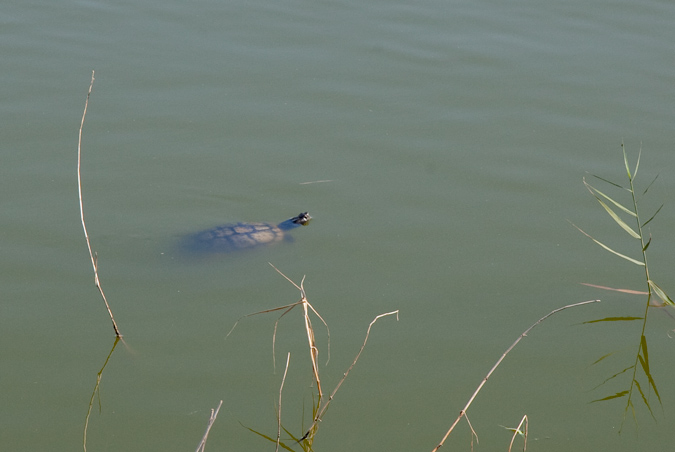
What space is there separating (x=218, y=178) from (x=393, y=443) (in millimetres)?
2273

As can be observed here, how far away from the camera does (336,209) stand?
454cm

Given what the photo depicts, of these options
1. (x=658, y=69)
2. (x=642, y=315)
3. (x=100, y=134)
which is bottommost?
(x=642, y=315)

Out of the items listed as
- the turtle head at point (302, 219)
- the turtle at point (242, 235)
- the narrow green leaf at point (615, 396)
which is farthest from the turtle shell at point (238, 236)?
the narrow green leaf at point (615, 396)

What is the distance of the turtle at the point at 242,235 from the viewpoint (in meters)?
4.22

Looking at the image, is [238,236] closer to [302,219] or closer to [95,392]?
[302,219]

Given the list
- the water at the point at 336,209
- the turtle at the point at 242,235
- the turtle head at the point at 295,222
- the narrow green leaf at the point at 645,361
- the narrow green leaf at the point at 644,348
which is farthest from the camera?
the turtle head at the point at 295,222

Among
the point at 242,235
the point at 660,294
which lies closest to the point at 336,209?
the point at 242,235

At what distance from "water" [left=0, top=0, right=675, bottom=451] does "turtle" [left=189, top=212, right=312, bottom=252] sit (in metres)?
0.09

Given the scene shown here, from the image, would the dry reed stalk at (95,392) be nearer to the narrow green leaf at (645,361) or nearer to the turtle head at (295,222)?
the turtle head at (295,222)

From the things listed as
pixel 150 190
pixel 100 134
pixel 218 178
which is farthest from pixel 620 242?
pixel 100 134

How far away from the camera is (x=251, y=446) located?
2988mm

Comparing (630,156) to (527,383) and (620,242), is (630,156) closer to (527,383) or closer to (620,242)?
(620,242)

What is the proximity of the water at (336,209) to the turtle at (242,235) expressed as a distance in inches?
3.4

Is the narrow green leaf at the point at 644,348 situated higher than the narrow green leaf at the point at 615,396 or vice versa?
the narrow green leaf at the point at 644,348
